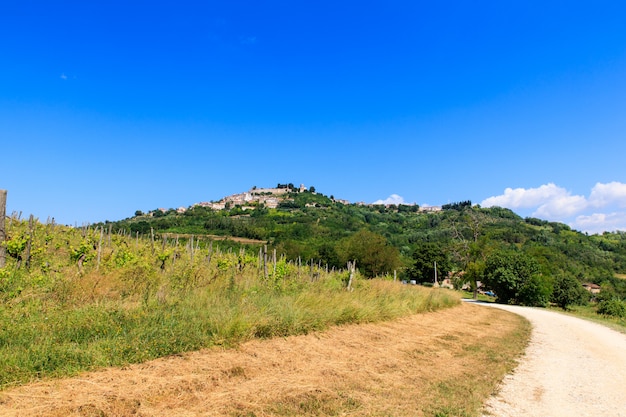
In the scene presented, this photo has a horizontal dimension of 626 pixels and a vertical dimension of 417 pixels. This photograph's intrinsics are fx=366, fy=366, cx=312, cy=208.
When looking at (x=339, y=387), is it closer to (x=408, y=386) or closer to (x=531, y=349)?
(x=408, y=386)

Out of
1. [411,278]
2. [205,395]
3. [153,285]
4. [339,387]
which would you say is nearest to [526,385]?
[339,387]

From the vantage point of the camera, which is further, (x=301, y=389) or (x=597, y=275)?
(x=597, y=275)

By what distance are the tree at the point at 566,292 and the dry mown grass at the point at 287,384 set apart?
122 feet

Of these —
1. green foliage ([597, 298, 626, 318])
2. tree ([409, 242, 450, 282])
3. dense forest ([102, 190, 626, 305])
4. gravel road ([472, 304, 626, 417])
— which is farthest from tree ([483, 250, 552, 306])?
tree ([409, 242, 450, 282])

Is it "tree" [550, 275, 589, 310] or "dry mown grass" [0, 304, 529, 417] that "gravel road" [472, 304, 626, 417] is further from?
"tree" [550, 275, 589, 310]

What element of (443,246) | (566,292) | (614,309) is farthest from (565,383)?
(443,246)

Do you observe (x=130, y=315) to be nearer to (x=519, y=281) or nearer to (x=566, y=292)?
(x=519, y=281)

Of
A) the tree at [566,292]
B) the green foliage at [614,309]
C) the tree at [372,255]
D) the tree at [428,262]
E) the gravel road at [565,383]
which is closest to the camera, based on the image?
the gravel road at [565,383]

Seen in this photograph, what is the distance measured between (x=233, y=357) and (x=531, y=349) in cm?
776

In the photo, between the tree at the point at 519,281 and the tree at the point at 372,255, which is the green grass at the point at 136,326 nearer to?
the tree at the point at 519,281

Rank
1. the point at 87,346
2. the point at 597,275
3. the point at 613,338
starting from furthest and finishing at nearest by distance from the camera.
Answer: the point at 597,275 → the point at 613,338 → the point at 87,346

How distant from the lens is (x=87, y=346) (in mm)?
5035

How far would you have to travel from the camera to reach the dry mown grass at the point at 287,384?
378 cm

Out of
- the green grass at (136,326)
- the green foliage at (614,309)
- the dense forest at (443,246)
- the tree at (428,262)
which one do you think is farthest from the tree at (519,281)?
the green grass at (136,326)
